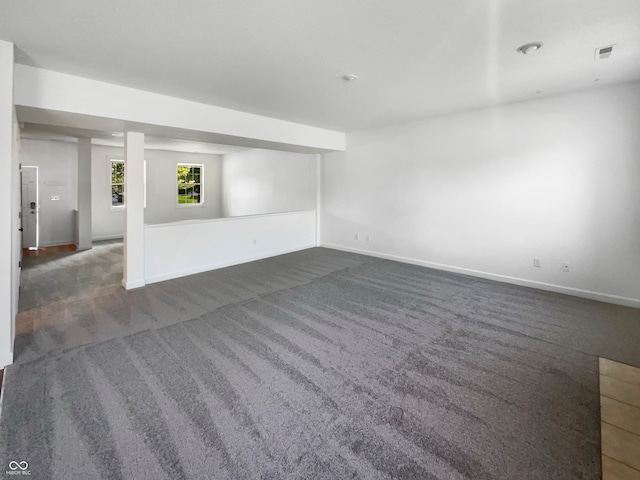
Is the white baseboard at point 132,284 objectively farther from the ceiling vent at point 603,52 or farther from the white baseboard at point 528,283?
the ceiling vent at point 603,52

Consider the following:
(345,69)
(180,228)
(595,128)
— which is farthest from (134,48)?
(595,128)

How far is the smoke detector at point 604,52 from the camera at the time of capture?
2.74 meters

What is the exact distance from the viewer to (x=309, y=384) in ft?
7.27

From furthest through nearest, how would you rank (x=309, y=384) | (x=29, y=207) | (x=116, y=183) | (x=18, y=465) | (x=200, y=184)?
(x=200, y=184) → (x=116, y=183) → (x=29, y=207) → (x=309, y=384) → (x=18, y=465)

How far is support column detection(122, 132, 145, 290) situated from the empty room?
3cm

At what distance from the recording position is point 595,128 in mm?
3807

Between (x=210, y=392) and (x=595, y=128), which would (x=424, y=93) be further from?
(x=210, y=392)

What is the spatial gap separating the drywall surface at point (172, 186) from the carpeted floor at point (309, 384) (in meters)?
5.38

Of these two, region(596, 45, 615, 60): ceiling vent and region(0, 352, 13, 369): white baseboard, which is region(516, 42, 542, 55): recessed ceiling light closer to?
region(596, 45, 615, 60): ceiling vent

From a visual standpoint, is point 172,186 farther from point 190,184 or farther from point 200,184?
point 200,184

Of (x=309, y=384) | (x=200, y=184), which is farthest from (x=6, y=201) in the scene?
(x=200, y=184)

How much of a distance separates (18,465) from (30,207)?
7.90 m

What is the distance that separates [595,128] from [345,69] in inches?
128

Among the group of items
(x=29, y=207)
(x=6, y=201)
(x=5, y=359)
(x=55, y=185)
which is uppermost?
(x=55, y=185)
